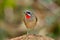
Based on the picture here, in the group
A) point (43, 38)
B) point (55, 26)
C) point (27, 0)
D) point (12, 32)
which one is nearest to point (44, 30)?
point (55, 26)

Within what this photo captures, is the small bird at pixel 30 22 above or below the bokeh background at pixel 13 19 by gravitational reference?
above

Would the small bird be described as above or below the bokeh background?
above

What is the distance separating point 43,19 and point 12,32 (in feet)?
2.70

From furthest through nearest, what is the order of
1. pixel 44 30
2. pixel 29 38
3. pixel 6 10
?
pixel 6 10
pixel 44 30
pixel 29 38

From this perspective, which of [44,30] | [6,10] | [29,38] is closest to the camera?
[29,38]

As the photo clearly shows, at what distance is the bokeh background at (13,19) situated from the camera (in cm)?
905

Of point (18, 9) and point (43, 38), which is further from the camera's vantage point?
point (18, 9)

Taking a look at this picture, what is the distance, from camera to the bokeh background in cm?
905

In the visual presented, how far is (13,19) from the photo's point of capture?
9.89 m

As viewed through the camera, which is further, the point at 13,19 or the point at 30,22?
the point at 13,19

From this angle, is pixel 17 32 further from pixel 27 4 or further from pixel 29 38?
pixel 29 38

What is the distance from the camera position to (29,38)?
20.1 feet

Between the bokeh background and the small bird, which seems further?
the bokeh background

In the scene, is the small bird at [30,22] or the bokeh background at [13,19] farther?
the bokeh background at [13,19]
